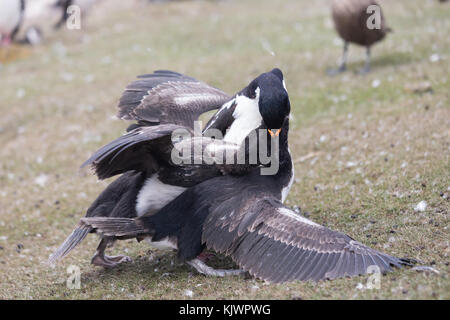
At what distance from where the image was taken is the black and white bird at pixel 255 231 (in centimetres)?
476

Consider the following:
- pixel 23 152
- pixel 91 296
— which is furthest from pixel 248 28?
pixel 91 296

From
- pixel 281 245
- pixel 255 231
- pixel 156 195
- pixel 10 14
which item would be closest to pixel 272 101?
pixel 255 231

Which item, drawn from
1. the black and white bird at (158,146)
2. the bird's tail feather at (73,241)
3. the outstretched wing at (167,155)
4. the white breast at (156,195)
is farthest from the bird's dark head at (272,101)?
the bird's tail feather at (73,241)

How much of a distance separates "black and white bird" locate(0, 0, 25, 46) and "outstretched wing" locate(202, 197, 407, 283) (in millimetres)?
10580

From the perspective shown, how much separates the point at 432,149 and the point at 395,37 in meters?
6.47

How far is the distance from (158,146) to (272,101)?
44.2 inches

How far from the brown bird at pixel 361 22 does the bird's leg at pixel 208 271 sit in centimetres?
675

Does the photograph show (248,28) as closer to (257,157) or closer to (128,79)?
(128,79)

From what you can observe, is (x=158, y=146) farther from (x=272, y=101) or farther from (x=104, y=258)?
(x=104, y=258)

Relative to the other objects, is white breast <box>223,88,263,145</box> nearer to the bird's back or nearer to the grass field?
the grass field

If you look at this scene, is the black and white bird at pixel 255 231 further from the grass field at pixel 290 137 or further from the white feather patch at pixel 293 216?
the grass field at pixel 290 137

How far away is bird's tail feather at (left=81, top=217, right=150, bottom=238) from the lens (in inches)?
210

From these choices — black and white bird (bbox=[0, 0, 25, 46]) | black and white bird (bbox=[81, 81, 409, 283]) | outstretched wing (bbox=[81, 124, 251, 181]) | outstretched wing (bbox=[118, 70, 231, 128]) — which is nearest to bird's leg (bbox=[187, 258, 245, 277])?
black and white bird (bbox=[81, 81, 409, 283])

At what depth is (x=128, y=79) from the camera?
42.4ft
